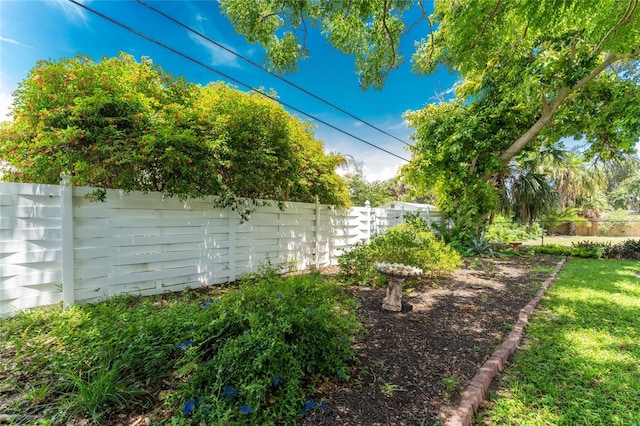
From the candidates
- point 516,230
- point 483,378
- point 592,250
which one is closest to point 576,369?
point 483,378

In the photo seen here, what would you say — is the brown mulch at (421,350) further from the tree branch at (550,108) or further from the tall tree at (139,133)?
the tree branch at (550,108)

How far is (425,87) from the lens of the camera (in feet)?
31.3

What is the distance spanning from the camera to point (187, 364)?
1.72m

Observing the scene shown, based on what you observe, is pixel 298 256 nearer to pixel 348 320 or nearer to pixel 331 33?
pixel 348 320

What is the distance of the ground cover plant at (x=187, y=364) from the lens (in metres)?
1.56

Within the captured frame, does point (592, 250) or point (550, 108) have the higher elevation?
point (550, 108)

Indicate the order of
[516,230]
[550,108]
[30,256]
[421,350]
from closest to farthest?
[421,350], [30,256], [550,108], [516,230]

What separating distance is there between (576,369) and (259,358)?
2.67 metres

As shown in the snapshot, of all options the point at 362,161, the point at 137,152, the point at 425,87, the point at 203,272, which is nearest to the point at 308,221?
the point at 203,272

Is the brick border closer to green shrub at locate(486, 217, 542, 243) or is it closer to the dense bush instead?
the dense bush

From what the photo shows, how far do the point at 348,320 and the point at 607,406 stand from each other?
185 centimetres

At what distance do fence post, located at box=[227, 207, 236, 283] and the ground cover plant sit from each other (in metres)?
2.20

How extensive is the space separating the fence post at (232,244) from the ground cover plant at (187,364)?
2.20 metres

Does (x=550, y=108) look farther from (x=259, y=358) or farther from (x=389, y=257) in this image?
(x=259, y=358)
